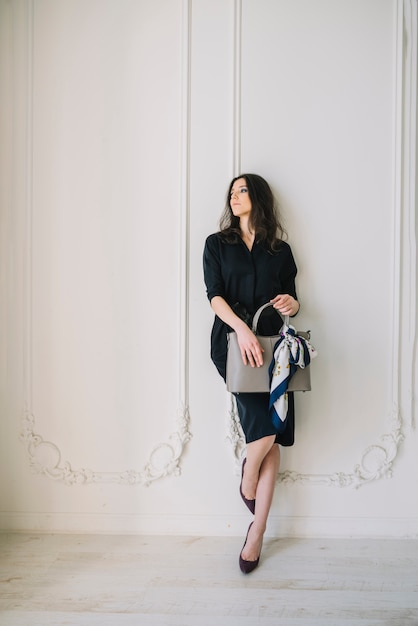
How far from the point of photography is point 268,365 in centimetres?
188

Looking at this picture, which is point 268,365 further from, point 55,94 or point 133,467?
point 55,94

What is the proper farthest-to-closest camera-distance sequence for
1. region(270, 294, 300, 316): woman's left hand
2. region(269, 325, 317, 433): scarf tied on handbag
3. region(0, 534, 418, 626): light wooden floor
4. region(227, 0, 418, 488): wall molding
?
region(227, 0, 418, 488): wall molding
region(270, 294, 300, 316): woman's left hand
region(269, 325, 317, 433): scarf tied on handbag
region(0, 534, 418, 626): light wooden floor

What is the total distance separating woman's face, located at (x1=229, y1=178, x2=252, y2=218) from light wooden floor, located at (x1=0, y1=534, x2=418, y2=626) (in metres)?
1.54

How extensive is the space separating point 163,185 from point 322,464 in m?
1.55

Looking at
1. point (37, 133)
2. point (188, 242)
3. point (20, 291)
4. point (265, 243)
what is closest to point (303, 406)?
point (265, 243)

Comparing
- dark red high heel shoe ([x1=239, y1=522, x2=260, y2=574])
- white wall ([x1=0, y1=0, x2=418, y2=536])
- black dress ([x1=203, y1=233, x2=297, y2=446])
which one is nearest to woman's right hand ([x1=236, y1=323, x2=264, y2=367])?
black dress ([x1=203, y1=233, x2=297, y2=446])

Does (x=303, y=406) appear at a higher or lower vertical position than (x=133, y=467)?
higher

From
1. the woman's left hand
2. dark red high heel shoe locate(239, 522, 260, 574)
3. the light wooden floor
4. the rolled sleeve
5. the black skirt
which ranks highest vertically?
the rolled sleeve

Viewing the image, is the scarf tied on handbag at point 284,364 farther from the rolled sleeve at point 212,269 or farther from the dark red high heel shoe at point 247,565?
A: the dark red high heel shoe at point 247,565

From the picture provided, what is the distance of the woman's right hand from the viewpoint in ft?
6.10

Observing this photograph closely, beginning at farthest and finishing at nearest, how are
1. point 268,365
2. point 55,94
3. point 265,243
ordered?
point 55,94 → point 265,243 → point 268,365

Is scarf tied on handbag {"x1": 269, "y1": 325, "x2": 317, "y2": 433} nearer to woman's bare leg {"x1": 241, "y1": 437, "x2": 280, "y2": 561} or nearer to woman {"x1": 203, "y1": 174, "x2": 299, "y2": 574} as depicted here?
woman {"x1": 203, "y1": 174, "x2": 299, "y2": 574}

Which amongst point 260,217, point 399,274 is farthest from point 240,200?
point 399,274

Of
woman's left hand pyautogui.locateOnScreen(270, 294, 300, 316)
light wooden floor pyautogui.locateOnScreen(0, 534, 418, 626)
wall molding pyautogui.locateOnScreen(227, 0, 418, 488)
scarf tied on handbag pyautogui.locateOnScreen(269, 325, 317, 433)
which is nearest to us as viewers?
light wooden floor pyautogui.locateOnScreen(0, 534, 418, 626)
